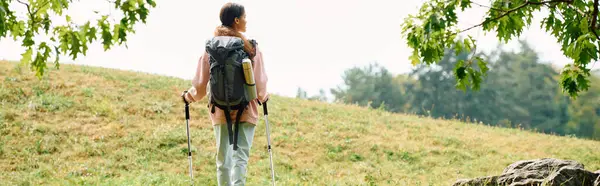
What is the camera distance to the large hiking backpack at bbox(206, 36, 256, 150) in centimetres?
571

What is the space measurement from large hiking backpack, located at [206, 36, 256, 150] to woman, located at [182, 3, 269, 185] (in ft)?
0.35

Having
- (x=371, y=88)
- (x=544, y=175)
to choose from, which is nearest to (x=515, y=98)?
(x=371, y=88)

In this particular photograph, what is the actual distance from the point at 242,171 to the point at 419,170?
7.49 metres

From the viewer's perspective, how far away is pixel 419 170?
12500mm

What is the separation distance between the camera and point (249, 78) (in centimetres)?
572

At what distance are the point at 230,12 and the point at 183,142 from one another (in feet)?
25.4

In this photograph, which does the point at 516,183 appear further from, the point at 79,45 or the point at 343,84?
the point at 343,84

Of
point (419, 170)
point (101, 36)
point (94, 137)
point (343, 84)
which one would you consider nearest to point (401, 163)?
point (419, 170)

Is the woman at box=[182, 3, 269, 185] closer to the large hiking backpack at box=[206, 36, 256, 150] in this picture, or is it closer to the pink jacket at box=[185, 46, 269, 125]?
the pink jacket at box=[185, 46, 269, 125]

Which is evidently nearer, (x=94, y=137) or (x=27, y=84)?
(x=94, y=137)

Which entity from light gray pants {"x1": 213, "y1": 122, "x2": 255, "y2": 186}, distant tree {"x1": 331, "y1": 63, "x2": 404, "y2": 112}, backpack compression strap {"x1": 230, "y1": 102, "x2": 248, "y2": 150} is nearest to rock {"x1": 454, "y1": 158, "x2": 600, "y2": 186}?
light gray pants {"x1": 213, "y1": 122, "x2": 255, "y2": 186}

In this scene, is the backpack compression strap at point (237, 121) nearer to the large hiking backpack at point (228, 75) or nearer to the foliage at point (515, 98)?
the large hiking backpack at point (228, 75)

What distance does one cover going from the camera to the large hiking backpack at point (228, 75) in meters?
5.71

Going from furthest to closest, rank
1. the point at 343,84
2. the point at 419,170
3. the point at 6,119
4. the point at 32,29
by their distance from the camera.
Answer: the point at 343,84 → the point at 6,119 → the point at 419,170 → the point at 32,29
